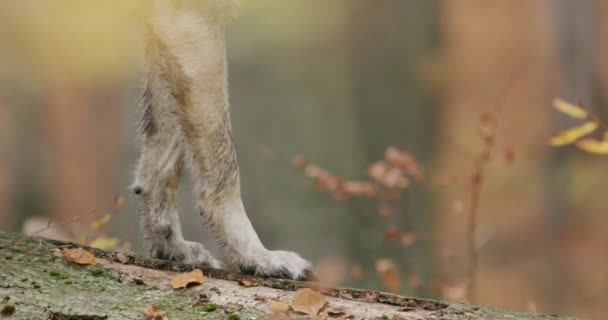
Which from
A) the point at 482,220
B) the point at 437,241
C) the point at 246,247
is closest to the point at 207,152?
the point at 246,247

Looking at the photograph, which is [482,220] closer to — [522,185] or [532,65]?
[522,185]

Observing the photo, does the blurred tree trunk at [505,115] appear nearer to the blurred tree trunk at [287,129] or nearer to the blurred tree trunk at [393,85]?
the blurred tree trunk at [393,85]

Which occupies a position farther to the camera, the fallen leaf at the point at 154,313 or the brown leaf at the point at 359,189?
the brown leaf at the point at 359,189

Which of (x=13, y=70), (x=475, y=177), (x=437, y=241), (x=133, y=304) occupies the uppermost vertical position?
(x=13, y=70)

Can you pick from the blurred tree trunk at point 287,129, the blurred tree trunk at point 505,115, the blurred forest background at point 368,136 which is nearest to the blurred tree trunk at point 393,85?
the blurred forest background at point 368,136

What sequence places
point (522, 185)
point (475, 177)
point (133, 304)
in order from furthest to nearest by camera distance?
point (522, 185), point (475, 177), point (133, 304)

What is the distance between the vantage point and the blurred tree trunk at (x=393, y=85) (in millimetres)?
8664

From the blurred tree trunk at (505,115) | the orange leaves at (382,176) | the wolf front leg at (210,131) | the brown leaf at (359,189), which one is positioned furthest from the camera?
the blurred tree trunk at (505,115)

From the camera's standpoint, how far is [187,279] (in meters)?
3.19

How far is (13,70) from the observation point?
11.7 meters

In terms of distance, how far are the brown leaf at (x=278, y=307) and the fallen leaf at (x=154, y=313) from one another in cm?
38

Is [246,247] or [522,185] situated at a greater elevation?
[522,185]

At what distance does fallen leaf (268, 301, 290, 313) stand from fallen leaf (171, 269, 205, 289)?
13.1 inches

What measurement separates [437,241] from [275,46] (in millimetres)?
2651
